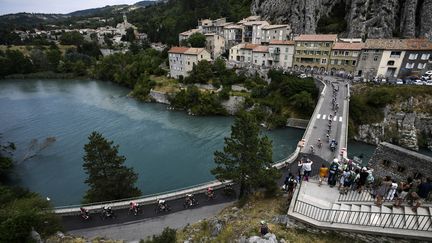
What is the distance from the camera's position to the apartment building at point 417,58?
4300cm

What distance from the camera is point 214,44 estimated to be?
7331 centimetres

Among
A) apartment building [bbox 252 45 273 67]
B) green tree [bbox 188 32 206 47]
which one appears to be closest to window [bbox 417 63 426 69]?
apartment building [bbox 252 45 273 67]

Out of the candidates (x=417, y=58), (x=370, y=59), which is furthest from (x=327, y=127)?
(x=417, y=58)

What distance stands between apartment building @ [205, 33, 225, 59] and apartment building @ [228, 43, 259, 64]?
347 inches

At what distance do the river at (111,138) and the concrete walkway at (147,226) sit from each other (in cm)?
869

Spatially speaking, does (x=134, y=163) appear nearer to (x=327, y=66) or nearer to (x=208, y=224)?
(x=208, y=224)

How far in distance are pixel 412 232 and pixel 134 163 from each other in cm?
2891

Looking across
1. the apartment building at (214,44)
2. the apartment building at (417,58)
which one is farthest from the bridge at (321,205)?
the apartment building at (214,44)

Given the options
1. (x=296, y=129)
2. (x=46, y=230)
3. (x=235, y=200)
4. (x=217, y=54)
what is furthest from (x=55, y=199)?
(x=217, y=54)

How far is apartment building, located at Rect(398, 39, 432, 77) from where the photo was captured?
141 feet

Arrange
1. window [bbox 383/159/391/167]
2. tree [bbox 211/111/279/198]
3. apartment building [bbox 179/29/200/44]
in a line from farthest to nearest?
apartment building [bbox 179/29/200/44] → window [bbox 383/159/391/167] → tree [bbox 211/111/279/198]

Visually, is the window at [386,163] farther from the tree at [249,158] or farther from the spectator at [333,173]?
the tree at [249,158]

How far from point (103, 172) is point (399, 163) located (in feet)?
76.5

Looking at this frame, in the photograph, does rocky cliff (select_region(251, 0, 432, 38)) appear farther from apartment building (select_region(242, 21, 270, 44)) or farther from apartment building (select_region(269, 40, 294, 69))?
apartment building (select_region(269, 40, 294, 69))
